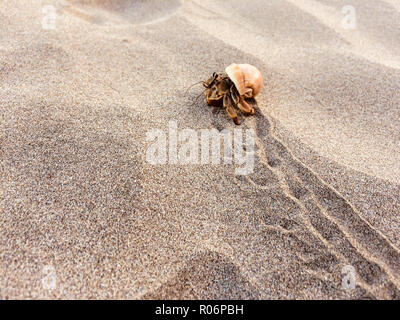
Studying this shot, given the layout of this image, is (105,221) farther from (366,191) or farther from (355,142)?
(355,142)

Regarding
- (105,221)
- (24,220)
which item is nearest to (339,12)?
(105,221)
